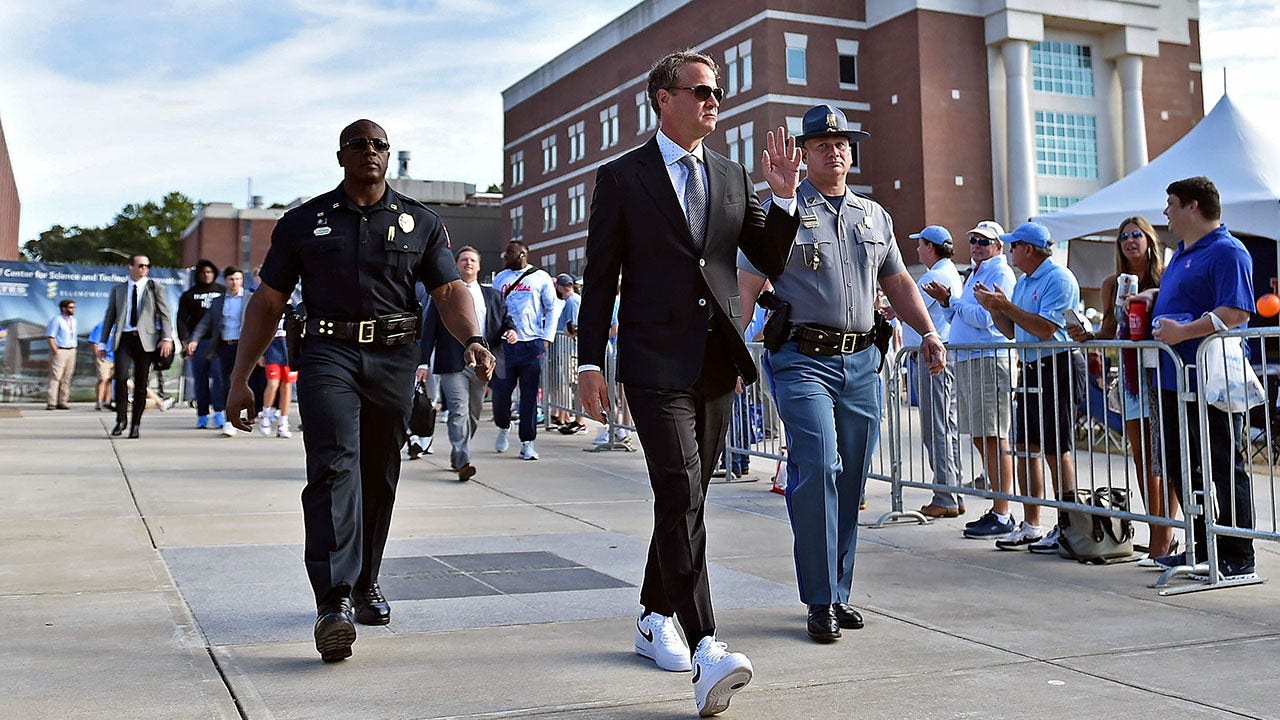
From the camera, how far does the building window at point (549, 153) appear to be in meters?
63.7

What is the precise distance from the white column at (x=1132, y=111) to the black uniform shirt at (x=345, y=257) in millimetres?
47011

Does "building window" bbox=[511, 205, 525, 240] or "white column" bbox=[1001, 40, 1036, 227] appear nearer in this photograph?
"white column" bbox=[1001, 40, 1036, 227]

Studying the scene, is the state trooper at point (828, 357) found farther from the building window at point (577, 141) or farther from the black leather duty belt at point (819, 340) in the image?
the building window at point (577, 141)

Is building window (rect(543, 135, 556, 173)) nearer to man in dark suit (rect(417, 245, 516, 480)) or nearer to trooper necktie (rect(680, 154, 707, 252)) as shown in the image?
man in dark suit (rect(417, 245, 516, 480))

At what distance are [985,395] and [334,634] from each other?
16.1 feet

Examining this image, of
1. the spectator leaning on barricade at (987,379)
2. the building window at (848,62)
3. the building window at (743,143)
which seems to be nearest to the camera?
the spectator leaning on barricade at (987,379)

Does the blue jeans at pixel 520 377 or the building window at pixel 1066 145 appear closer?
the blue jeans at pixel 520 377

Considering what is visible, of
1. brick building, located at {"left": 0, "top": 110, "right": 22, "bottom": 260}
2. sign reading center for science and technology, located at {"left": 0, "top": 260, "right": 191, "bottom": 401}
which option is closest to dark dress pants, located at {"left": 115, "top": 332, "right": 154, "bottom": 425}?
sign reading center for science and technology, located at {"left": 0, "top": 260, "right": 191, "bottom": 401}

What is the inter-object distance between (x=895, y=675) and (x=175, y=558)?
155 inches

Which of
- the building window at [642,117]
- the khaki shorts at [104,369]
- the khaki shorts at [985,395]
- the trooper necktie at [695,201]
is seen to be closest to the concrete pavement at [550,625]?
the khaki shorts at [985,395]

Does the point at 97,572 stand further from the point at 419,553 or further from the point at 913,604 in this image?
the point at 913,604

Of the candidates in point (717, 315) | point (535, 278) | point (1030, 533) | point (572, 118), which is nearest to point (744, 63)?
point (572, 118)

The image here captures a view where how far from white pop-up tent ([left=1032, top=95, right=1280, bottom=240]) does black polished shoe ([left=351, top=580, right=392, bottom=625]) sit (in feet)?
34.0

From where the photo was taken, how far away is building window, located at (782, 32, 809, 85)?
4600cm
